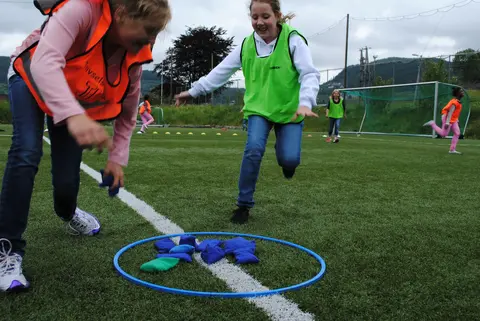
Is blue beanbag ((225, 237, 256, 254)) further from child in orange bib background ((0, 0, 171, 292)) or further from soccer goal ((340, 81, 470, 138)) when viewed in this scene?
soccer goal ((340, 81, 470, 138))

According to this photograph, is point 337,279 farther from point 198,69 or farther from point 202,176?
point 198,69

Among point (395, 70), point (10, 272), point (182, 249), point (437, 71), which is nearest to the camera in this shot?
point (10, 272)

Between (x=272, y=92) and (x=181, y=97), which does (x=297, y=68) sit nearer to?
(x=272, y=92)

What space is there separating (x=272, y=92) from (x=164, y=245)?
177 centimetres

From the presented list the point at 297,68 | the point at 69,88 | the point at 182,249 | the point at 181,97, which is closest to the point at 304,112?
the point at 297,68

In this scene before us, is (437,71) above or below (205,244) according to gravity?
above

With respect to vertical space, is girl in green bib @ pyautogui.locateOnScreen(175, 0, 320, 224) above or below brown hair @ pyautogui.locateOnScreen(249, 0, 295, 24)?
below

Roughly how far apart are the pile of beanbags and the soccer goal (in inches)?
794

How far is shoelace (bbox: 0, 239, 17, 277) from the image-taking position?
243 cm

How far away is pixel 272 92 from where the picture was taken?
431cm

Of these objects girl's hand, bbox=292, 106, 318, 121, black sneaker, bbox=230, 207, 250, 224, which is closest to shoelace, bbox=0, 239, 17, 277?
black sneaker, bbox=230, 207, 250, 224

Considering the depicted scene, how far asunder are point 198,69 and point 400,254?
65354 millimetres

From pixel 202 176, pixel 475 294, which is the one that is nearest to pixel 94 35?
pixel 475 294

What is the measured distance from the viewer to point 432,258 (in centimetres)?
312
